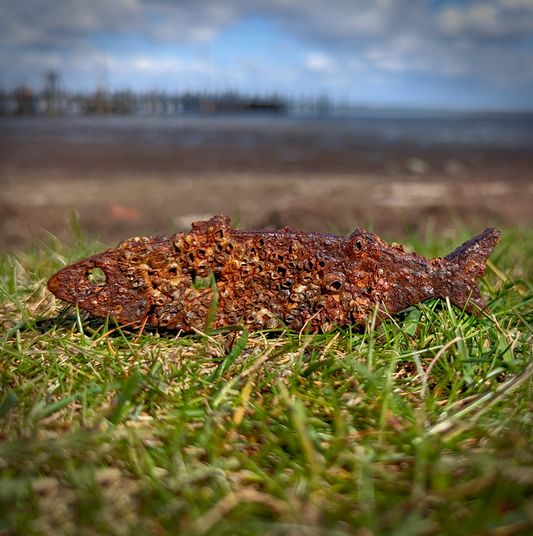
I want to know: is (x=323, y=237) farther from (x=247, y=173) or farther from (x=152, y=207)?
(x=247, y=173)

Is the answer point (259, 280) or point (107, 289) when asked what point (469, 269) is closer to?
point (259, 280)

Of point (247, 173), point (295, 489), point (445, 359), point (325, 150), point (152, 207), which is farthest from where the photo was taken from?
point (325, 150)

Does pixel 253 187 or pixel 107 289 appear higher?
pixel 253 187

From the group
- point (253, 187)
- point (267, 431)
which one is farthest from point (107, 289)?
point (253, 187)

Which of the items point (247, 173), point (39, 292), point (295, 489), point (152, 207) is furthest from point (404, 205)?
point (295, 489)

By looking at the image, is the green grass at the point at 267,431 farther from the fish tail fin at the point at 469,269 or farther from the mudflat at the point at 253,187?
the mudflat at the point at 253,187

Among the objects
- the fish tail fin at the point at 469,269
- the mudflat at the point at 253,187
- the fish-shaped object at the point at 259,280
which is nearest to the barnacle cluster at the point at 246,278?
A: the fish-shaped object at the point at 259,280
